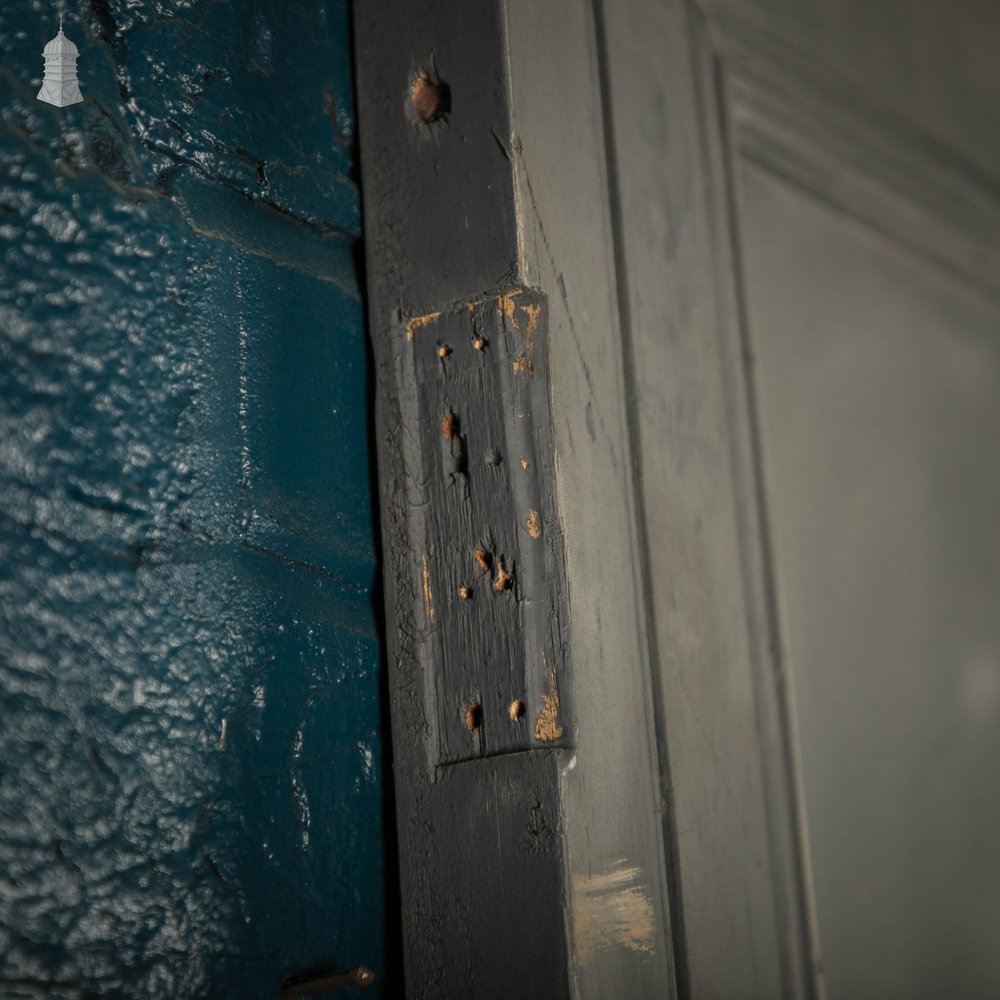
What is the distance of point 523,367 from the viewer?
0.58 meters

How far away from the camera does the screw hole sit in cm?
63

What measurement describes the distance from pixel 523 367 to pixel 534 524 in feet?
0.30

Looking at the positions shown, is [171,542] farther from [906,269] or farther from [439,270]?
[906,269]

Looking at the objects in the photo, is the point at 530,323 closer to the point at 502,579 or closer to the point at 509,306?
the point at 509,306

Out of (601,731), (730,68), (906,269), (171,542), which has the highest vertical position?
(730,68)

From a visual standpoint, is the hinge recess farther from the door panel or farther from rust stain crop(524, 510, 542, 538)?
the door panel

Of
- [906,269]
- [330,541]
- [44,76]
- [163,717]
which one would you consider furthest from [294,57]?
[906,269]

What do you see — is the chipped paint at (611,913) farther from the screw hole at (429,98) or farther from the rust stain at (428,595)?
the screw hole at (429,98)

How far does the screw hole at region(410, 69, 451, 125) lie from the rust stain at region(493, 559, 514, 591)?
0.95ft

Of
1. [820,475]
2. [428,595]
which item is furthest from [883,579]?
[428,595]

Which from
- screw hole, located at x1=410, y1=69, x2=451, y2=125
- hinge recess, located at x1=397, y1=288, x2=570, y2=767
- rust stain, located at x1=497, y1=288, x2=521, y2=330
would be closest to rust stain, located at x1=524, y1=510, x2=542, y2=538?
hinge recess, located at x1=397, y1=288, x2=570, y2=767

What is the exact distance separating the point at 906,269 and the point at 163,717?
843 mm

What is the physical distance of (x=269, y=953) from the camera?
0.56 metres

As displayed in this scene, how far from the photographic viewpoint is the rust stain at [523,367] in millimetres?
583
